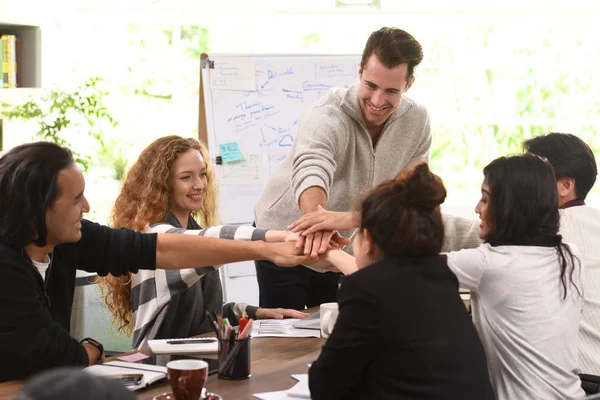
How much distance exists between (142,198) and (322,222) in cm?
68

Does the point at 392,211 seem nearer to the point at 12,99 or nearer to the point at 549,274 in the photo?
the point at 549,274

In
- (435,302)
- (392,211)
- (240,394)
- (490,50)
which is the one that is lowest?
(240,394)

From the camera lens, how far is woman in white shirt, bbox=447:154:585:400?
1.81 metres

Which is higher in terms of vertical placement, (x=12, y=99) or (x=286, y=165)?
(x=12, y=99)

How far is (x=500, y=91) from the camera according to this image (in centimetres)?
582

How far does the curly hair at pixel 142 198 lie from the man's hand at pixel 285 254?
50 centimetres

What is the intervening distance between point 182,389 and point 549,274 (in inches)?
34.4

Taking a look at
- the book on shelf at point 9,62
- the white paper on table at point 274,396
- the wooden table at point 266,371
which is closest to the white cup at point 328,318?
the wooden table at point 266,371

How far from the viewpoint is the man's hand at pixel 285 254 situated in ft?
7.71

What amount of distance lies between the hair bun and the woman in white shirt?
323 mm

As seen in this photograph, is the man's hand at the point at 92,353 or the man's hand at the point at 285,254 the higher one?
the man's hand at the point at 285,254

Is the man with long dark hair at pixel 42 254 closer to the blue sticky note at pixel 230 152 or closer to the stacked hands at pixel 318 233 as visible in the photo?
the stacked hands at pixel 318 233

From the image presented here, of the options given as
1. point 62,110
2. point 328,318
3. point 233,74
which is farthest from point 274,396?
point 62,110

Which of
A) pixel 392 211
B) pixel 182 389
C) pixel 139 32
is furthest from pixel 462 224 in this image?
pixel 139 32
